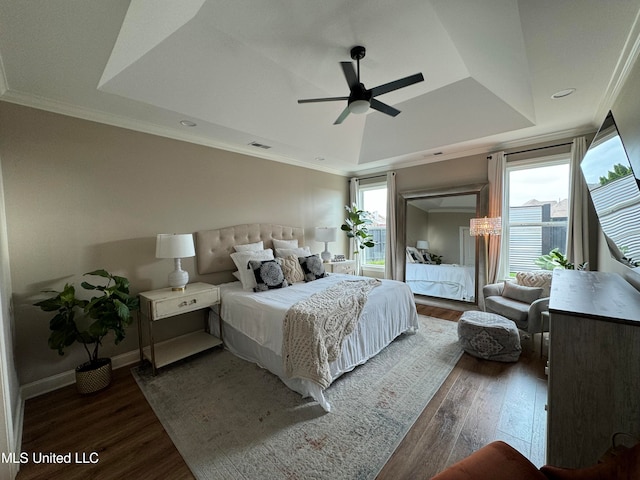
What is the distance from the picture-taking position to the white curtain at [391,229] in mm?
5066

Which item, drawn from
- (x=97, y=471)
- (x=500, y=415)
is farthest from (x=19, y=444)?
(x=500, y=415)

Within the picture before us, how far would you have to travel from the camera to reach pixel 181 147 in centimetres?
321

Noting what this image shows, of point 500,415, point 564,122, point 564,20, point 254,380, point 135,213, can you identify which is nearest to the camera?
point 564,20

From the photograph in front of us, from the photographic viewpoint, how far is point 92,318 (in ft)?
7.50

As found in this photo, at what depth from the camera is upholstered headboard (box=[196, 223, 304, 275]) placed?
3385 mm

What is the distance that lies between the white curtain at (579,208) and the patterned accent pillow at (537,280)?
1.37ft

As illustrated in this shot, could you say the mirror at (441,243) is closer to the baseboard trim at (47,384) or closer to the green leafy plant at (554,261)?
the green leafy plant at (554,261)

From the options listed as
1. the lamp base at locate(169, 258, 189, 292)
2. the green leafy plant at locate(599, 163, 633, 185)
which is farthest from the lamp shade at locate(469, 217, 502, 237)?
the lamp base at locate(169, 258, 189, 292)

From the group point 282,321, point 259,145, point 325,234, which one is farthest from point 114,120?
point 325,234

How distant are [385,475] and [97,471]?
5.77 ft

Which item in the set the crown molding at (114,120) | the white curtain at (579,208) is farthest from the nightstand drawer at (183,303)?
the white curtain at (579,208)

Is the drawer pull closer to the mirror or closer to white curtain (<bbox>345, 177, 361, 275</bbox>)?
white curtain (<bbox>345, 177, 361, 275</bbox>)

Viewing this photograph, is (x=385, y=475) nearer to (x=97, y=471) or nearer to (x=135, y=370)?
(x=97, y=471)

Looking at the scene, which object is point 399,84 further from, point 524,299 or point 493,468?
point 524,299
